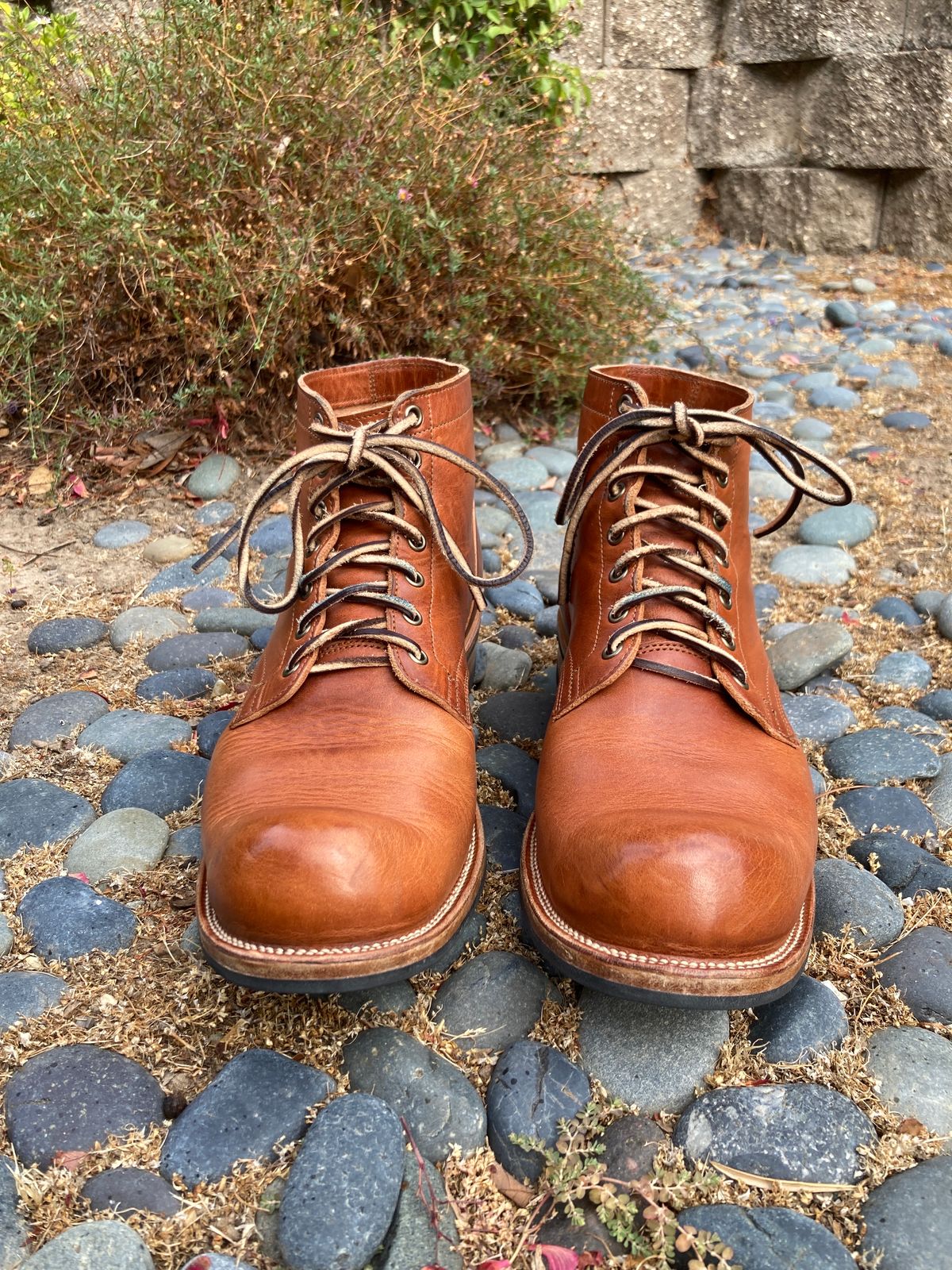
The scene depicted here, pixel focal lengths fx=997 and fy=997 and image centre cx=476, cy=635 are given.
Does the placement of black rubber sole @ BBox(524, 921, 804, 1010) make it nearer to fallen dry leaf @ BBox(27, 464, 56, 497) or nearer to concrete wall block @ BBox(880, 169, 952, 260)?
fallen dry leaf @ BBox(27, 464, 56, 497)

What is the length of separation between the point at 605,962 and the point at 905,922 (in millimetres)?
611

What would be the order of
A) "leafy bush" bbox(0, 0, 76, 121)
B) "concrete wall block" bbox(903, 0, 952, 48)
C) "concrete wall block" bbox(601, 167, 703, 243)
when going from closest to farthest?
"leafy bush" bbox(0, 0, 76, 121) → "concrete wall block" bbox(903, 0, 952, 48) → "concrete wall block" bbox(601, 167, 703, 243)

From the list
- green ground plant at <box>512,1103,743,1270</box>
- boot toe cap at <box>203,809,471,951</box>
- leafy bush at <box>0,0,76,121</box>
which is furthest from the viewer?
leafy bush at <box>0,0,76,121</box>

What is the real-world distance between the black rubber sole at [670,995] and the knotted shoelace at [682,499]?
1.69 feet

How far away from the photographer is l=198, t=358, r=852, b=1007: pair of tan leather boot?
4.24ft

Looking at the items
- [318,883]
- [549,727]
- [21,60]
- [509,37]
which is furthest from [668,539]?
[509,37]

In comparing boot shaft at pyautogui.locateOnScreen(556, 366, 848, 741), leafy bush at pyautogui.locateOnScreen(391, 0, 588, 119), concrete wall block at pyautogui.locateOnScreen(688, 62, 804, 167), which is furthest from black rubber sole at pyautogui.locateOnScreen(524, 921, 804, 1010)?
concrete wall block at pyautogui.locateOnScreen(688, 62, 804, 167)

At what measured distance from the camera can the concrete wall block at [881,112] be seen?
6336 mm

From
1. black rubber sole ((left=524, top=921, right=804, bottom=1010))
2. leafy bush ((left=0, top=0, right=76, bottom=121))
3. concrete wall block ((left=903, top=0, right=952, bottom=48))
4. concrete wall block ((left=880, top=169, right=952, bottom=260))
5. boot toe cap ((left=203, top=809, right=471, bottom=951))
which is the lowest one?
concrete wall block ((left=880, top=169, right=952, bottom=260))

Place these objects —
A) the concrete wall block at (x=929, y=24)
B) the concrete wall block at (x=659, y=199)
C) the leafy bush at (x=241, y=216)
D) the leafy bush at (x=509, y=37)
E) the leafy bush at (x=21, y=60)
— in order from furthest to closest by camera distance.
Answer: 1. the concrete wall block at (x=659, y=199)
2. the concrete wall block at (x=929, y=24)
3. the leafy bush at (x=509, y=37)
4. the leafy bush at (x=21, y=60)
5. the leafy bush at (x=241, y=216)

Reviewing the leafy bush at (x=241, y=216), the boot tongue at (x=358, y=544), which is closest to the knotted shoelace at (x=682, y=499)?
the boot tongue at (x=358, y=544)

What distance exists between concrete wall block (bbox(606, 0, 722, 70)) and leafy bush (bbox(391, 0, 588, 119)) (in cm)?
155

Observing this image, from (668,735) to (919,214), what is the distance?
6.61m

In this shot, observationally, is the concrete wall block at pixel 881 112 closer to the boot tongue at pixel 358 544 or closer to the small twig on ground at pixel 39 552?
the small twig on ground at pixel 39 552
